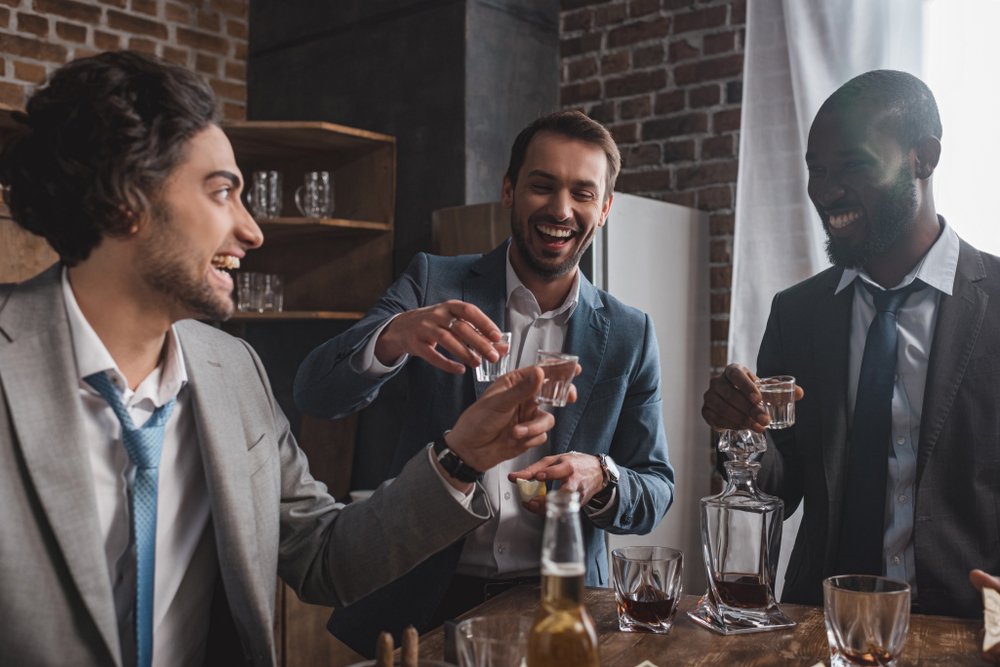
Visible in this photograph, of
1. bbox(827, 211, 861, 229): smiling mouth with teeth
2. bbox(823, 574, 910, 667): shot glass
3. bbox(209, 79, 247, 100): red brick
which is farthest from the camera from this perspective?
bbox(209, 79, 247, 100): red brick

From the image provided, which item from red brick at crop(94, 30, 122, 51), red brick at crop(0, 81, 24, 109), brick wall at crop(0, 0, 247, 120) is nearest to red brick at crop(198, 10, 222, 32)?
brick wall at crop(0, 0, 247, 120)

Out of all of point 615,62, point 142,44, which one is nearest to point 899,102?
point 615,62

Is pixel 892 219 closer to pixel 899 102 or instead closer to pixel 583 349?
pixel 899 102

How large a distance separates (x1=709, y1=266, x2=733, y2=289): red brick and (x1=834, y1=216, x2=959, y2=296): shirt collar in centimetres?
160

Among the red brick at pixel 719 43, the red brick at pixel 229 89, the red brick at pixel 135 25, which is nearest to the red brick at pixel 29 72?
the red brick at pixel 135 25

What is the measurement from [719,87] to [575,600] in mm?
3035

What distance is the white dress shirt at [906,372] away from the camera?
184cm

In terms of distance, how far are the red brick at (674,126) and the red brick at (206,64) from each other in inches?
79.0

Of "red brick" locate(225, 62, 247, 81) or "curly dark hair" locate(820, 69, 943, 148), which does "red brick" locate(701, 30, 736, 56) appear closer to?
"curly dark hair" locate(820, 69, 943, 148)

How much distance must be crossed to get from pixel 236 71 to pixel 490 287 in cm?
273

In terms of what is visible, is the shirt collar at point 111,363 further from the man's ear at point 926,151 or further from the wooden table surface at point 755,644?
the man's ear at point 926,151

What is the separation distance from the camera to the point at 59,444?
1231 mm

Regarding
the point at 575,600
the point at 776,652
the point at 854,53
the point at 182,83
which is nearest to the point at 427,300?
the point at 182,83

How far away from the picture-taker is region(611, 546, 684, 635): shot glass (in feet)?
4.54
